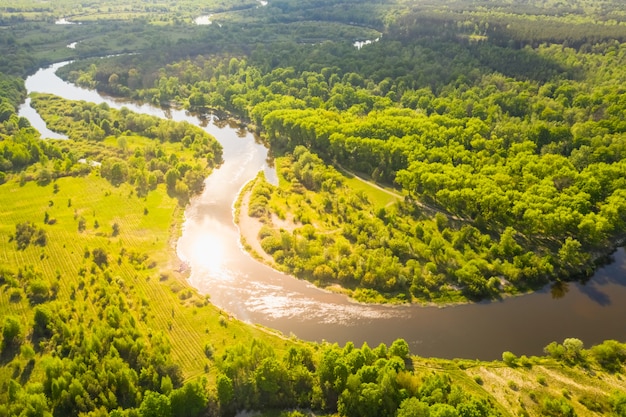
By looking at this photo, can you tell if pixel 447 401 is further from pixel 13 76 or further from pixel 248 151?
pixel 13 76

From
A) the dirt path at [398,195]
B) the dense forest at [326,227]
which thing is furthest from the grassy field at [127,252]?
the dirt path at [398,195]

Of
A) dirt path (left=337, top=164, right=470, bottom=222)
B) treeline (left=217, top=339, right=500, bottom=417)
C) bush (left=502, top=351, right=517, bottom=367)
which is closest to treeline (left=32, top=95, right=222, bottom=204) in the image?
dirt path (left=337, top=164, right=470, bottom=222)

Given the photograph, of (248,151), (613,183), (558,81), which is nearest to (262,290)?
(248,151)

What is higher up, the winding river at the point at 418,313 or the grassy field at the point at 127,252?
the grassy field at the point at 127,252

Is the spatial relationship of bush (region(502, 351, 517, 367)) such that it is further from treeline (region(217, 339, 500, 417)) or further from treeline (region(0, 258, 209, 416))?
treeline (region(0, 258, 209, 416))

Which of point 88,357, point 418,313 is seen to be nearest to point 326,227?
point 418,313

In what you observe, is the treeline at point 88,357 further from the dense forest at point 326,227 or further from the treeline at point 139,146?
the treeline at point 139,146

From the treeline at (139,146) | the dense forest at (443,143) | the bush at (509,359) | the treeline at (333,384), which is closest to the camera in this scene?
the treeline at (333,384)
